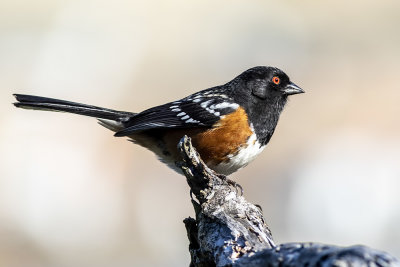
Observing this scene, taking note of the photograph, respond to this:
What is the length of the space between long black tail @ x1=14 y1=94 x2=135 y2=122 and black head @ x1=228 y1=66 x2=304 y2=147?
2.26 ft

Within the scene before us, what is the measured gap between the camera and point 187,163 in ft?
9.98

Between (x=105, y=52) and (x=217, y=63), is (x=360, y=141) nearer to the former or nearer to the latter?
(x=217, y=63)

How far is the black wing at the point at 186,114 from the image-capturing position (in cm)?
402

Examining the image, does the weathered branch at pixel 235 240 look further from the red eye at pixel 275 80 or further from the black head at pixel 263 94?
the red eye at pixel 275 80

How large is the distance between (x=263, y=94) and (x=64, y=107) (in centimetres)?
118

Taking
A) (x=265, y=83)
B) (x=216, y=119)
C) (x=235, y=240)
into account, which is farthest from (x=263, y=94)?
(x=235, y=240)

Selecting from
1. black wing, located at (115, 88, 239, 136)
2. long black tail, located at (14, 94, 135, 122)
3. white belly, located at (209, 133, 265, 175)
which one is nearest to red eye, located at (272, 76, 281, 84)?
black wing, located at (115, 88, 239, 136)

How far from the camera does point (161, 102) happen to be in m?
8.02

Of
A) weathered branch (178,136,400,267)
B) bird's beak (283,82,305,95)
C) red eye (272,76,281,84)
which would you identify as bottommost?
weathered branch (178,136,400,267)

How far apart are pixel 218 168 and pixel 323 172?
335cm

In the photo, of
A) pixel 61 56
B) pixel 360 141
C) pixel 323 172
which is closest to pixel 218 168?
pixel 323 172

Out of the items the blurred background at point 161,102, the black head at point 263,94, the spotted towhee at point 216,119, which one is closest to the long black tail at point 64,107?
the spotted towhee at point 216,119

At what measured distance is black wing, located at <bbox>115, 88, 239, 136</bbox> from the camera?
4.02 meters

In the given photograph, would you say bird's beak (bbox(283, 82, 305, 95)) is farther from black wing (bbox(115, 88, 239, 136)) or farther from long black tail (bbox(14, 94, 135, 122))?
long black tail (bbox(14, 94, 135, 122))
